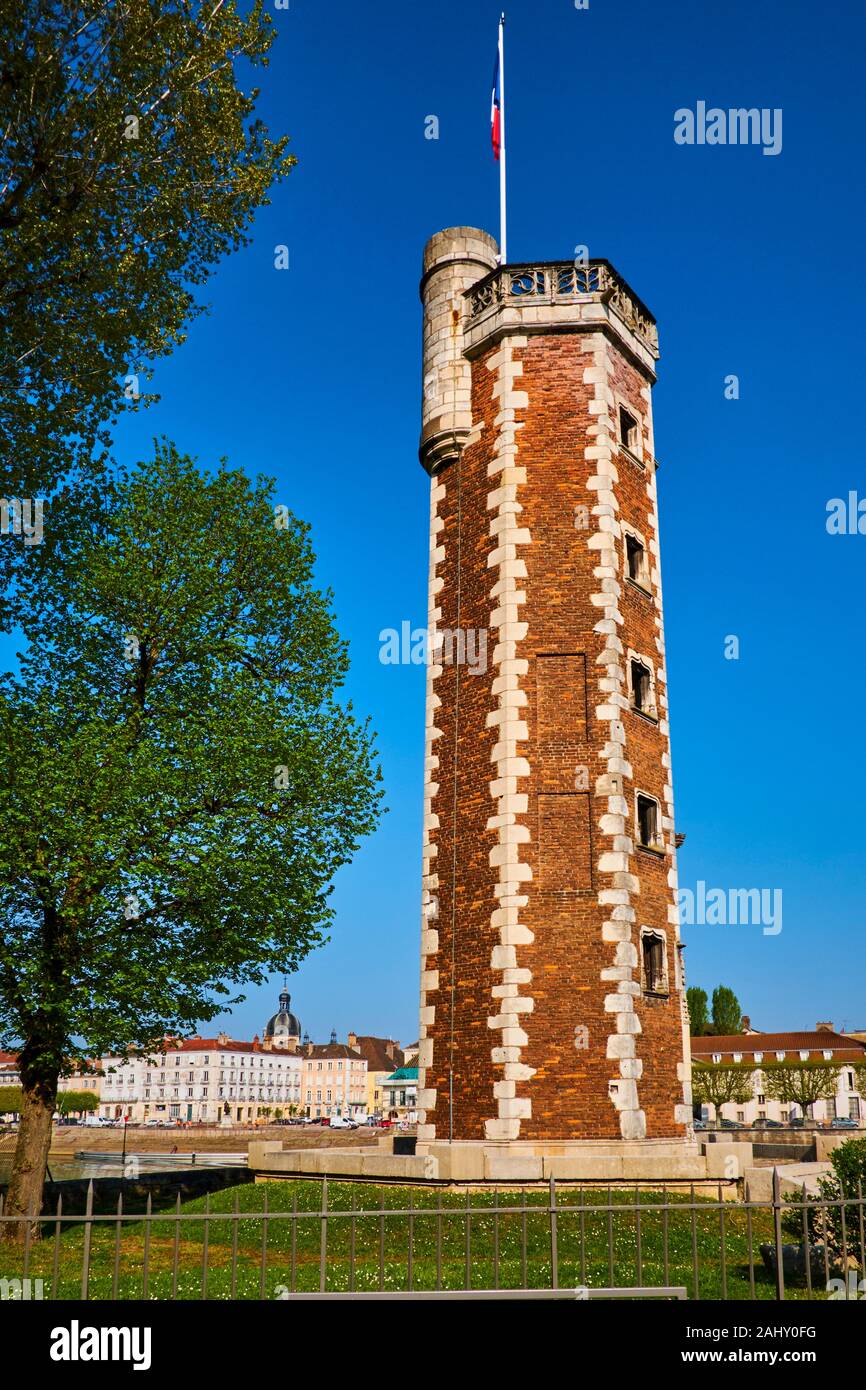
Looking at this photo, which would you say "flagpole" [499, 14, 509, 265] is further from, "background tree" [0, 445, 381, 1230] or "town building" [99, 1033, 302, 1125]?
"town building" [99, 1033, 302, 1125]

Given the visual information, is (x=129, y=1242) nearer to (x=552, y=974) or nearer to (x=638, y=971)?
(x=552, y=974)

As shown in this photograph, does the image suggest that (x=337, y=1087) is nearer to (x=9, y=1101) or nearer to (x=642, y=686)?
(x=9, y=1101)

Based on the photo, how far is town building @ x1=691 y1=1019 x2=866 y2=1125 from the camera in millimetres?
110812

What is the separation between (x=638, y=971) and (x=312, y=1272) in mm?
9745

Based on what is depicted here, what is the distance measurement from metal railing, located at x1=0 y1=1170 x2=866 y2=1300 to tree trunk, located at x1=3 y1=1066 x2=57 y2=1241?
16.9 inches

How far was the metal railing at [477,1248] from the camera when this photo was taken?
10875 mm

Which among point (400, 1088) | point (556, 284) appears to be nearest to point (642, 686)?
point (556, 284)

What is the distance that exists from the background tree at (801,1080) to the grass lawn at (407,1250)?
60055 millimetres

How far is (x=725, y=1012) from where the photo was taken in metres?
125

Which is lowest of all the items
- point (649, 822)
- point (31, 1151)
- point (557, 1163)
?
point (557, 1163)

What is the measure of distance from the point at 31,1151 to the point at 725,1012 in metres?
115

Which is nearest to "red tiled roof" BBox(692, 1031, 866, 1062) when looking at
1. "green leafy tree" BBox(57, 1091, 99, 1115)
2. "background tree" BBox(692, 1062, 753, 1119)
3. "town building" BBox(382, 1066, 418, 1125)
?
"background tree" BBox(692, 1062, 753, 1119)
